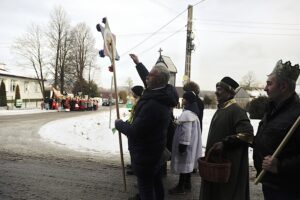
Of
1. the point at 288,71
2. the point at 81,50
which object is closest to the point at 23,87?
the point at 81,50

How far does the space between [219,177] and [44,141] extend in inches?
361

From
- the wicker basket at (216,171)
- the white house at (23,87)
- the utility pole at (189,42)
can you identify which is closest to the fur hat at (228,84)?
the wicker basket at (216,171)

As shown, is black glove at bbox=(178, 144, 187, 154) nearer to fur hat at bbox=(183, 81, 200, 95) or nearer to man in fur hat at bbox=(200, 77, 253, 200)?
fur hat at bbox=(183, 81, 200, 95)

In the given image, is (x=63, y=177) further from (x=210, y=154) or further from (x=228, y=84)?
(x=228, y=84)

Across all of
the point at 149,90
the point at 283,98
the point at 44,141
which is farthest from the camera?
the point at 44,141

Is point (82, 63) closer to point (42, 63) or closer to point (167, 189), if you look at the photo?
point (42, 63)

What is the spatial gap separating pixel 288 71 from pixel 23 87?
195 feet

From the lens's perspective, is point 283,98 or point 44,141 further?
point 44,141

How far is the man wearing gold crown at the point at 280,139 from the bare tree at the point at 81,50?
4858 centimetres

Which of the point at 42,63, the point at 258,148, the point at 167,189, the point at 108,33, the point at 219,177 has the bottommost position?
the point at 167,189

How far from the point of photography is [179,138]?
5.94m

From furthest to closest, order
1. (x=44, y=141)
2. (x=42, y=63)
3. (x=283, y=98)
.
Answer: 1. (x=42, y=63)
2. (x=44, y=141)
3. (x=283, y=98)

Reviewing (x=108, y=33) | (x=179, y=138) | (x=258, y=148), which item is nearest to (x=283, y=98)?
(x=258, y=148)

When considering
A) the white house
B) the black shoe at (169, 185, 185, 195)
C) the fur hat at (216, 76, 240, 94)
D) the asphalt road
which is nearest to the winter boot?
the black shoe at (169, 185, 185, 195)
